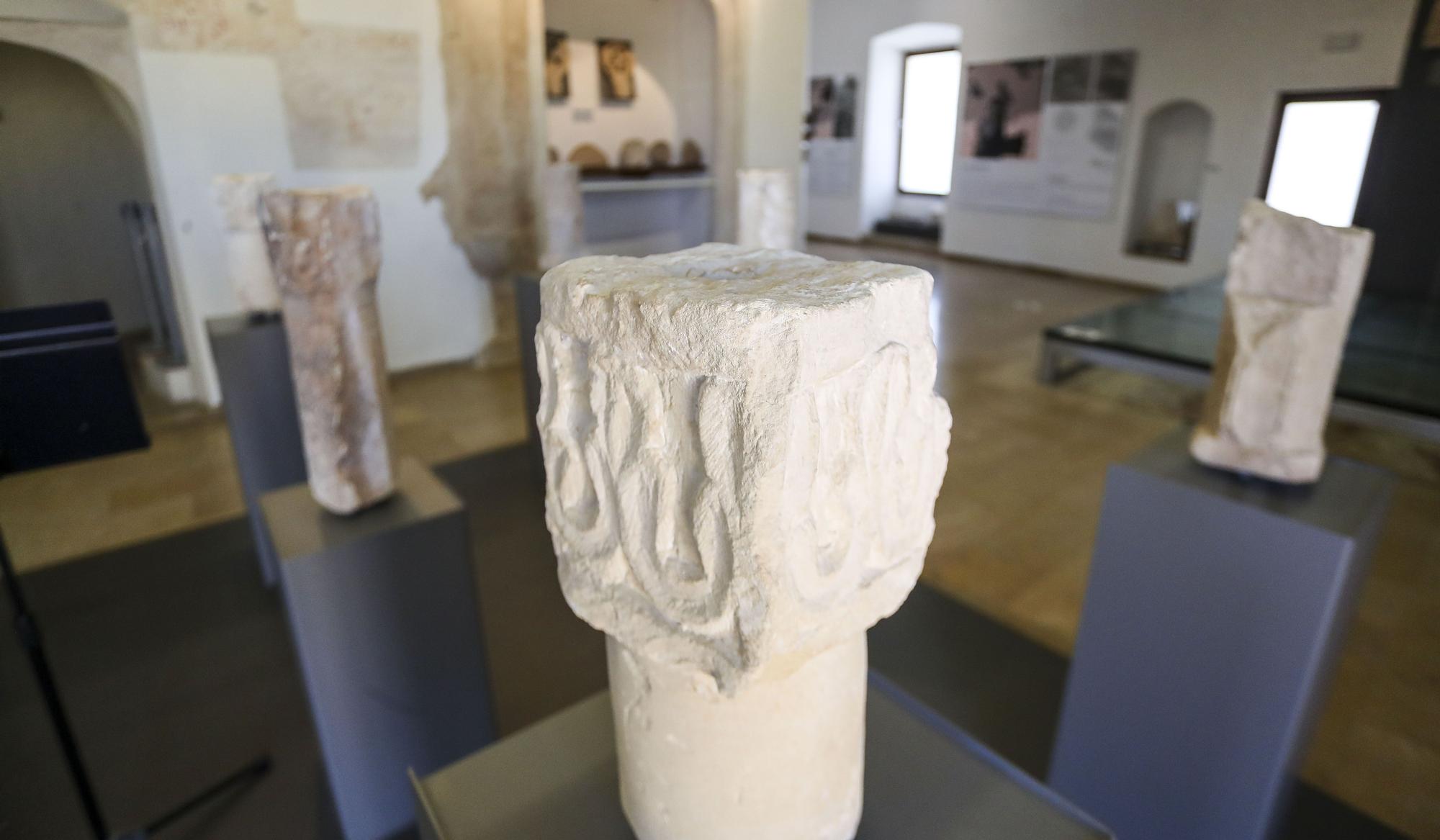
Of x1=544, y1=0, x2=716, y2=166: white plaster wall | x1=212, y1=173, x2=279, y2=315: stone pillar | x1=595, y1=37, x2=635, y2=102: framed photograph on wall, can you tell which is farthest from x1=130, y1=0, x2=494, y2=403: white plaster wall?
x1=595, y1=37, x2=635, y2=102: framed photograph on wall

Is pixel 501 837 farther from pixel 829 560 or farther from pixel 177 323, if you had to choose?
pixel 177 323

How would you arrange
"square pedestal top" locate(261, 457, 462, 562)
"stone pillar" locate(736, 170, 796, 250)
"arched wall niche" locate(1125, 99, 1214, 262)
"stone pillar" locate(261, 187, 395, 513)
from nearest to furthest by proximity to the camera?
"square pedestal top" locate(261, 457, 462, 562) → "stone pillar" locate(261, 187, 395, 513) → "stone pillar" locate(736, 170, 796, 250) → "arched wall niche" locate(1125, 99, 1214, 262)

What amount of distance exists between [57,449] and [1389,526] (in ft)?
19.3

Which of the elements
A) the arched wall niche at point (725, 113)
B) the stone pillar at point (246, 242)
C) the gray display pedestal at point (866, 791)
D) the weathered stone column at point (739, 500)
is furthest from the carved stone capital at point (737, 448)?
the arched wall niche at point (725, 113)

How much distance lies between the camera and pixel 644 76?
8547mm

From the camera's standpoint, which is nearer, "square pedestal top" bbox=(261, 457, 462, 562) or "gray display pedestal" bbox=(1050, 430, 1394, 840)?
"gray display pedestal" bbox=(1050, 430, 1394, 840)

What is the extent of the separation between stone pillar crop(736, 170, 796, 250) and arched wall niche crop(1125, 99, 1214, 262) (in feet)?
19.6

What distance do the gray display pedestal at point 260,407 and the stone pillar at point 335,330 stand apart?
1.18 m

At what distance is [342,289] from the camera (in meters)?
2.61

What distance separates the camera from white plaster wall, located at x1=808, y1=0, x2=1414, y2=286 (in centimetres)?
711

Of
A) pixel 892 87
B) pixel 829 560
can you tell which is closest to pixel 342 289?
pixel 829 560

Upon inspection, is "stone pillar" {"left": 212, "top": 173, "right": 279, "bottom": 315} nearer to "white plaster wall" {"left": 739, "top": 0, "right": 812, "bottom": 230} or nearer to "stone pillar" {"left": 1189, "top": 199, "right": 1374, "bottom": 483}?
"stone pillar" {"left": 1189, "top": 199, "right": 1374, "bottom": 483}

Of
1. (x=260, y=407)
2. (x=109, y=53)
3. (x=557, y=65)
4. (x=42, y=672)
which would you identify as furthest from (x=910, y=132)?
(x=42, y=672)

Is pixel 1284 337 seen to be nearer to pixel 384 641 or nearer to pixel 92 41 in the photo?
pixel 384 641
